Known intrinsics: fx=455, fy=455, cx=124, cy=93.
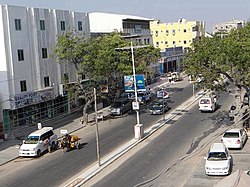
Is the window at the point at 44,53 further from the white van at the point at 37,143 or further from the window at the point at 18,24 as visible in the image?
the white van at the point at 37,143

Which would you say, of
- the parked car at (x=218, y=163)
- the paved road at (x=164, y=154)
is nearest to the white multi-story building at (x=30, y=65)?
the paved road at (x=164, y=154)

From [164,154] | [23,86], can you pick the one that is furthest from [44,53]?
[164,154]

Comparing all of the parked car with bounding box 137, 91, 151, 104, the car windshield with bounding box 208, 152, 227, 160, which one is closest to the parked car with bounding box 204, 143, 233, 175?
the car windshield with bounding box 208, 152, 227, 160

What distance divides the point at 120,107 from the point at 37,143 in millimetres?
18900

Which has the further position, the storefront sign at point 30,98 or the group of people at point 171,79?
the group of people at point 171,79

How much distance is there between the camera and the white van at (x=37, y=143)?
35281mm

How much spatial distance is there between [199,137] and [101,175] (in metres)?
12.7

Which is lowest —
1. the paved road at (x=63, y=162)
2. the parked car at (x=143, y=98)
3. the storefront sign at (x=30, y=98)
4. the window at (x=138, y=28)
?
the paved road at (x=63, y=162)

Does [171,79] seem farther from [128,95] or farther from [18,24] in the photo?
[18,24]

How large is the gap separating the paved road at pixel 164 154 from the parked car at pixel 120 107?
7627 mm

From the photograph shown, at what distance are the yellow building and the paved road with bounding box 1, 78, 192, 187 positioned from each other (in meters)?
71.9

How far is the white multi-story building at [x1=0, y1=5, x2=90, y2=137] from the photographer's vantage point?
4447 centimetres

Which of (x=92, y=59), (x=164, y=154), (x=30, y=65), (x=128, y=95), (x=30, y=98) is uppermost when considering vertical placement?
(x=92, y=59)

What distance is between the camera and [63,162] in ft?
109
